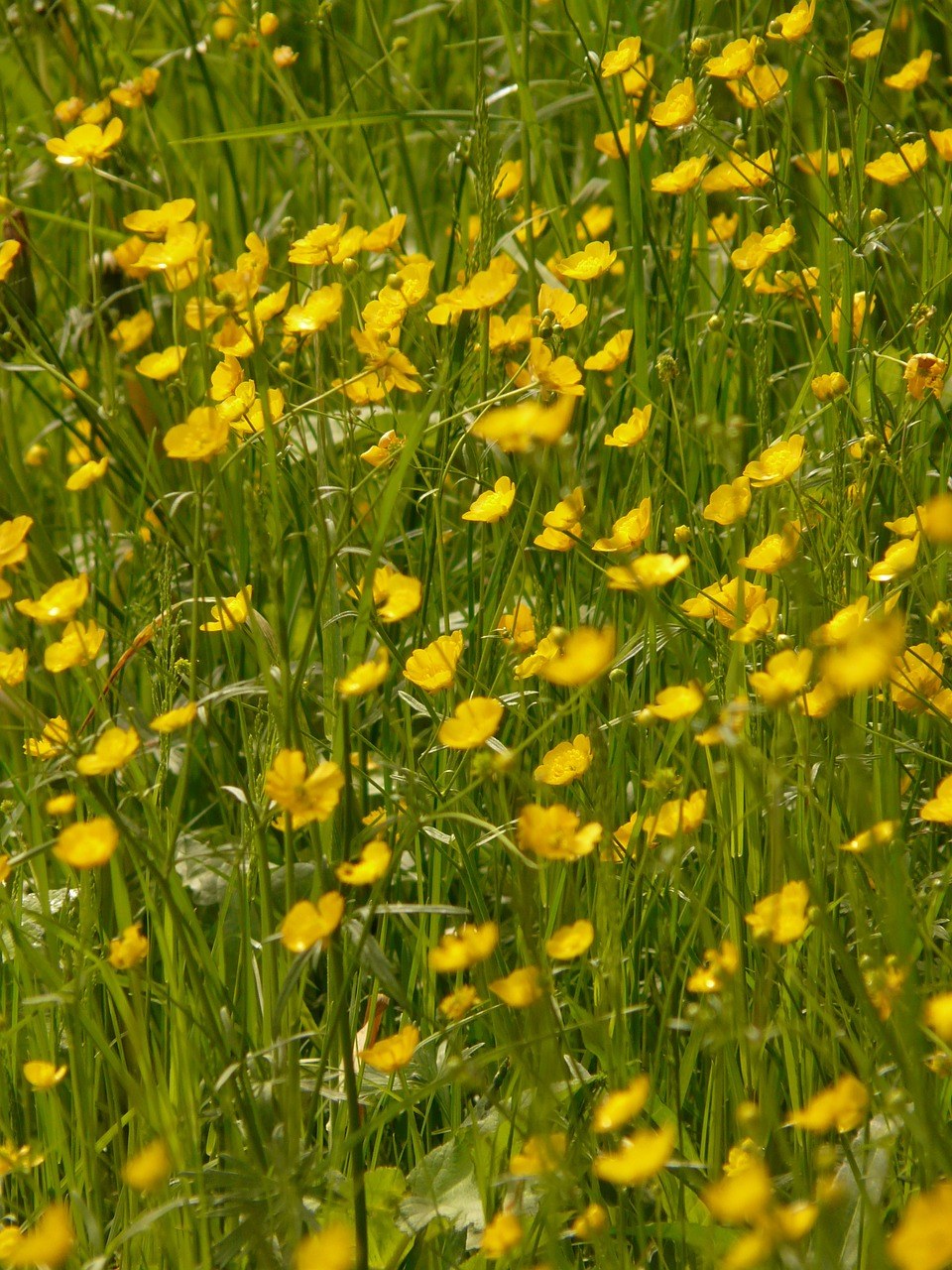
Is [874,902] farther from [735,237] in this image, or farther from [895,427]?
[735,237]

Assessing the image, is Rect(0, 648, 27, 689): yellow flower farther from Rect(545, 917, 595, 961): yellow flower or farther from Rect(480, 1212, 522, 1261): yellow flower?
Rect(480, 1212, 522, 1261): yellow flower

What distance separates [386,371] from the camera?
1473mm

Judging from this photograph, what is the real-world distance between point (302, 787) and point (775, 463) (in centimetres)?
61

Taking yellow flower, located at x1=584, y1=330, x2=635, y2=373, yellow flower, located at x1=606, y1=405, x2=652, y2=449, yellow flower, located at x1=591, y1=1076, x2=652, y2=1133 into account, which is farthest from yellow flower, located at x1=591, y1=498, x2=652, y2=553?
yellow flower, located at x1=591, y1=1076, x2=652, y2=1133

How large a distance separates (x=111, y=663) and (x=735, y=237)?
109cm

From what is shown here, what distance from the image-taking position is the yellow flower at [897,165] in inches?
65.5

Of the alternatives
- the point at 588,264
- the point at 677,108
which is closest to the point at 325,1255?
the point at 588,264

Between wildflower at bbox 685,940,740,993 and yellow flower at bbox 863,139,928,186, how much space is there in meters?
1.00

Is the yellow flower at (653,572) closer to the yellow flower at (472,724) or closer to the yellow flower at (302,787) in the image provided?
the yellow flower at (472,724)

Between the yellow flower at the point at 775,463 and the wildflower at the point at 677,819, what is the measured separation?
0.34 m

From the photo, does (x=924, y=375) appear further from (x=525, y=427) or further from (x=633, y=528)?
(x=525, y=427)

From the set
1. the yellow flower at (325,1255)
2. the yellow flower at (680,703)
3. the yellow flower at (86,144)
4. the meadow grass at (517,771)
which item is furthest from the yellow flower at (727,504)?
the yellow flower at (86,144)

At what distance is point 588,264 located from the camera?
66.8 inches

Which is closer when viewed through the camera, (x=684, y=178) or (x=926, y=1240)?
(x=926, y=1240)
